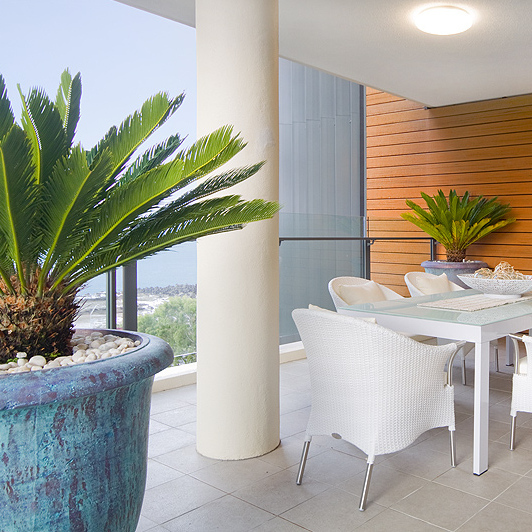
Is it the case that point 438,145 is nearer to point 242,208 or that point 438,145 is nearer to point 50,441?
point 242,208

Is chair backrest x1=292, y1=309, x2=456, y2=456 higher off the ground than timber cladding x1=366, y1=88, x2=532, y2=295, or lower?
lower

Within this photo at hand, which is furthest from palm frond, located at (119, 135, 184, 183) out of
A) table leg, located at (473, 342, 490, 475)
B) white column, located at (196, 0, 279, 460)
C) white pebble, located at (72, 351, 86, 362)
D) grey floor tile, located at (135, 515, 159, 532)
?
table leg, located at (473, 342, 490, 475)

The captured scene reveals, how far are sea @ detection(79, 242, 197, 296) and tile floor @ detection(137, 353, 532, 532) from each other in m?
1.12

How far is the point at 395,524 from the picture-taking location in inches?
81.1

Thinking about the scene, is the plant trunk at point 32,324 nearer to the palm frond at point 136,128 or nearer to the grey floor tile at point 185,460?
the palm frond at point 136,128

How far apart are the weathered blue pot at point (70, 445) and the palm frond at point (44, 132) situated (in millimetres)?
555

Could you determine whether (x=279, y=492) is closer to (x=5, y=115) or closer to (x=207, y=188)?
(x=207, y=188)

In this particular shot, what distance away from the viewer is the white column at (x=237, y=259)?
8.77 ft

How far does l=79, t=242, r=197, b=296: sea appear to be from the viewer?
3883 millimetres

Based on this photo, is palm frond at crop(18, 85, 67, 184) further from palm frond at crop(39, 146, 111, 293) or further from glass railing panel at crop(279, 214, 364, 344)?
glass railing panel at crop(279, 214, 364, 344)

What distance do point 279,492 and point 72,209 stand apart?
146 centimetres

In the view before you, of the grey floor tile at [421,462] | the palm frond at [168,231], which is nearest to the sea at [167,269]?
the grey floor tile at [421,462]

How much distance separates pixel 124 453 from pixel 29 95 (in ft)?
3.22

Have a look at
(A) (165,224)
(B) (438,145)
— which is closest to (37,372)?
(A) (165,224)
